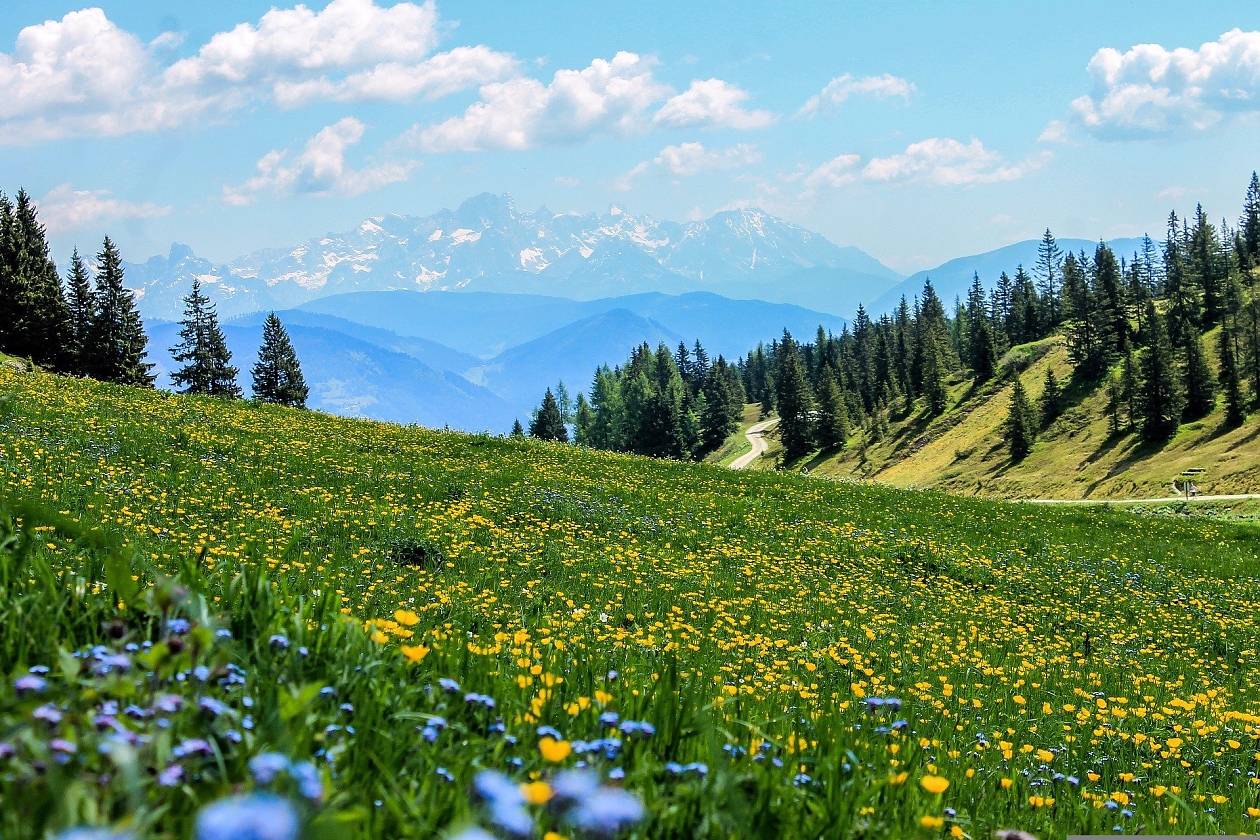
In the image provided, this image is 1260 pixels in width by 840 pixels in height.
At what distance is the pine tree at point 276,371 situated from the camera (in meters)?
82.5

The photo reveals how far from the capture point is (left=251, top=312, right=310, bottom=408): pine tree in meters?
82.5

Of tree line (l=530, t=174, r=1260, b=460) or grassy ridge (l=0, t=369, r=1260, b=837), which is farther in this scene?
tree line (l=530, t=174, r=1260, b=460)

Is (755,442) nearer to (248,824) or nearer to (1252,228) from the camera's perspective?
(1252,228)

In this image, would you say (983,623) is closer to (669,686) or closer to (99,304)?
(669,686)

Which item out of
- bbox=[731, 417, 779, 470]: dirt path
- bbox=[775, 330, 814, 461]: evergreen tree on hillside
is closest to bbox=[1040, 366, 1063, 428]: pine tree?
bbox=[775, 330, 814, 461]: evergreen tree on hillside

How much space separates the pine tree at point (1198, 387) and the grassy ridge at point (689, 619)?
73.8 meters

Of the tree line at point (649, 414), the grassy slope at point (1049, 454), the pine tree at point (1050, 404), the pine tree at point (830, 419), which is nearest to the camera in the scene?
the grassy slope at point (1049, 454)

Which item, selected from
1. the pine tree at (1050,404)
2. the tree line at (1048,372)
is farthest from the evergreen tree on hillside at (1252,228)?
the pine tree at (1050,404)

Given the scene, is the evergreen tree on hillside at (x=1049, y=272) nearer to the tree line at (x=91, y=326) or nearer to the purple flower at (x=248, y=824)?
the tree line at (x=91, y=326)

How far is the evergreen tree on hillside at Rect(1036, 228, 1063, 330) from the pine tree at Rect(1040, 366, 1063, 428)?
4272 cm

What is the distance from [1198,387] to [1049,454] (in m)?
15.5

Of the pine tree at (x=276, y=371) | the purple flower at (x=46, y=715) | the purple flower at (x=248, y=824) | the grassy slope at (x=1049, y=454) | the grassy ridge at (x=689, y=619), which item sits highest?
the pine tree at (x=276, y=371)

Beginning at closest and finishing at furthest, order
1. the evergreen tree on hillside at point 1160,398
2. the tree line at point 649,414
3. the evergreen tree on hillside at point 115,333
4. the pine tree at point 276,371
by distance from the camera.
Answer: the evergreen tree on hillside at point 115,333
the pine tree at point 276,371
the evergreen tree on hillside at point 1160,398
the tree line at point 649,414

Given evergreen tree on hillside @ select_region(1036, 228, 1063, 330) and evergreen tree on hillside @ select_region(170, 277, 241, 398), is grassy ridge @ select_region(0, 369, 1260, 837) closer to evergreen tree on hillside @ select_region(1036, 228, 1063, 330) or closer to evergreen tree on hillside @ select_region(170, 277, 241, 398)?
evergreen tree on hillside @ select_region(170, 277, 241, 398)
